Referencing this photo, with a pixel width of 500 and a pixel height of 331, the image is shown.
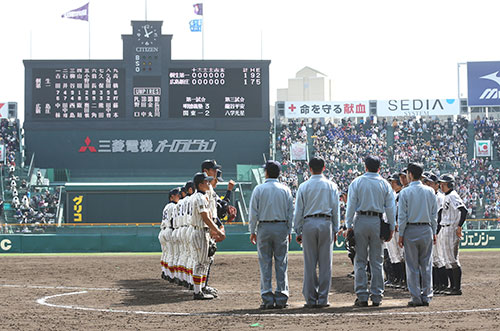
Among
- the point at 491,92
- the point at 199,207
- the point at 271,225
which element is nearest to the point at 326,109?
the point at 491,92

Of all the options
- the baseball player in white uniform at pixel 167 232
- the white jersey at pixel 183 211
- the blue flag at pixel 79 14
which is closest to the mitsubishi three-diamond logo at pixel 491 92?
the blue flag at pixel 79 14

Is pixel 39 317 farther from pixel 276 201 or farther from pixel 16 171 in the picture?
pixel 16 171

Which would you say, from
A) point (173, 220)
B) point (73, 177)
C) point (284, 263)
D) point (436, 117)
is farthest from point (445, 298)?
point (436, 117)

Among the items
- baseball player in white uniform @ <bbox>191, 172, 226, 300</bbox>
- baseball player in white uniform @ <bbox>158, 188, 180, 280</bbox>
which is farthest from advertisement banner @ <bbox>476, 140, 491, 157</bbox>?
baseball player in white uniform @ <bbox>191, 172, 226, 300</bbox>

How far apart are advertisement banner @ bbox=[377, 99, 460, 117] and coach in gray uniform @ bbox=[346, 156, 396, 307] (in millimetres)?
37361

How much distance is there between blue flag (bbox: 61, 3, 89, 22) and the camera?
4200cm

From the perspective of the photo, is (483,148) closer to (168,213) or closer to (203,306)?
(168,213)

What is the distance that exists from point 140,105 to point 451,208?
85.5ft

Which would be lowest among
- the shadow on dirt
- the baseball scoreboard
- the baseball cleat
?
the shadow on dirt

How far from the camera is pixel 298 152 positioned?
44.4 meters

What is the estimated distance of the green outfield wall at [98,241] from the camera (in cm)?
3219

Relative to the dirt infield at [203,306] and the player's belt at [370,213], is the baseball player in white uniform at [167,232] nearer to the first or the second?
the dirt infield at [203,306]

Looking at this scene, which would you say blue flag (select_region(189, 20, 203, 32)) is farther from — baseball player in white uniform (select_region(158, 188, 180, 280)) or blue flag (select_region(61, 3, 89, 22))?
baseball player in white uniform (select_region(158, 188, 180, 280))

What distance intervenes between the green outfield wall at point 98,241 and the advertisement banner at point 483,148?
637 inches
